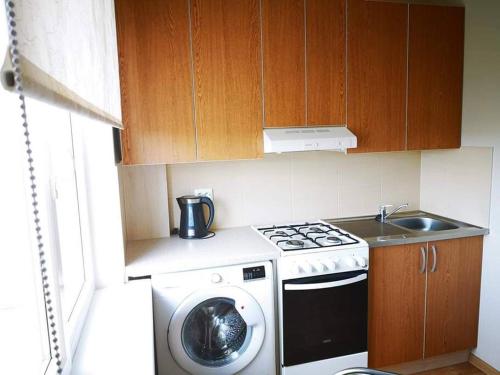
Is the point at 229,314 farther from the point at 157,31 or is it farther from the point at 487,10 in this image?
the point at 487,10

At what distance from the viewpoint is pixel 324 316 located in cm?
217

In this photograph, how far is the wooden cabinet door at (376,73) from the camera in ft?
7.75

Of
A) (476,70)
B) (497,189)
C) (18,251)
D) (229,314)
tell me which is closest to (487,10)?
(476,70)

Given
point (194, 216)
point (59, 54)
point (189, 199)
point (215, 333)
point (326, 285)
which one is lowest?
point (215, 333)

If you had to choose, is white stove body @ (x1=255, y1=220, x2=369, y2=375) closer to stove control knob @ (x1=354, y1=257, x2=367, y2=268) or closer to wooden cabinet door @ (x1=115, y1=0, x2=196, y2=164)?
stove control knob @ (x1=354, y1=257, x2=367, y2=268)

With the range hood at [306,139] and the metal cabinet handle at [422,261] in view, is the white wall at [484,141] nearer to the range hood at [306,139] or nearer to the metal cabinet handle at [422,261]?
the metal cabinet handle at [422,261]

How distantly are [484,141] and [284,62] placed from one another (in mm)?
1350

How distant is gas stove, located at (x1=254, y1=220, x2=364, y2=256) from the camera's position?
216 cm

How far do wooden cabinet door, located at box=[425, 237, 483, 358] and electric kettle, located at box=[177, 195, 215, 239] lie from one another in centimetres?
138

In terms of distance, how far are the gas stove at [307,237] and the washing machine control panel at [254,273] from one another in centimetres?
15

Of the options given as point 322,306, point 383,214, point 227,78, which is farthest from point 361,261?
point 227,78

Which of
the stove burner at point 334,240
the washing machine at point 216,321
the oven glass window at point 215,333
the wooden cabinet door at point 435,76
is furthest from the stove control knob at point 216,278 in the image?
the wooden cabinet door at point 435,76

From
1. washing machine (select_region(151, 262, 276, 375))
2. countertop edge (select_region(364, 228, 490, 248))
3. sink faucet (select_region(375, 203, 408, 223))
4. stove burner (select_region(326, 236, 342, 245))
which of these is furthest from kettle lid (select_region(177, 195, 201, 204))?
sink faucet (select_region(375, 203, 408, 223))

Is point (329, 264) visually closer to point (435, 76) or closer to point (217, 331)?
point (217, 331)
